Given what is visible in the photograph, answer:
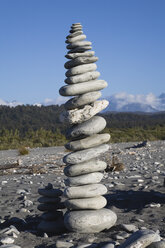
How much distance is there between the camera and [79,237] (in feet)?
16.9

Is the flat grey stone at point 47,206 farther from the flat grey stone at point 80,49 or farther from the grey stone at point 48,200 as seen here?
the flat grey stone at point 80,49

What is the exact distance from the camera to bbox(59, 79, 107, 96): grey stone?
582 cm

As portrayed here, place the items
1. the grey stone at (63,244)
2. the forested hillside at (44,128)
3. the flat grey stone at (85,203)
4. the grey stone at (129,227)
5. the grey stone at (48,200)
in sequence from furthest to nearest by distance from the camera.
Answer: the forested hillside at (44,128), the grey stone at (48,200), the flat grey stone at (85,203), the grey stone at (129,227), the grey stone at (63,244)

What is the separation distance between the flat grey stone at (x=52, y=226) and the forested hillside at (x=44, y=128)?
28.3 feet

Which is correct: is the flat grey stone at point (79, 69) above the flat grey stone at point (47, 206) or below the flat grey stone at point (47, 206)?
above

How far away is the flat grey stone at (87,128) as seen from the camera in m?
5.74

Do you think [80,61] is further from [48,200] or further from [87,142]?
[48,200]

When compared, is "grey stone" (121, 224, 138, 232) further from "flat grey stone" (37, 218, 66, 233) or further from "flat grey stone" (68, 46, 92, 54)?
"flat grey stone" (68, 46, 92, 54)

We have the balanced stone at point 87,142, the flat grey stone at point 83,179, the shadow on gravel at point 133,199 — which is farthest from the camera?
the shadow on gravel at point 133,199

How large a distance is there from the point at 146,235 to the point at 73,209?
188cm

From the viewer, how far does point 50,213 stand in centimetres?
598

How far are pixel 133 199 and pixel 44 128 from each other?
141 ft

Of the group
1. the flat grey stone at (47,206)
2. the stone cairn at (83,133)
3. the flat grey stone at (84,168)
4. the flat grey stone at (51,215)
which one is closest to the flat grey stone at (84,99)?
the stone cairn at (83,133)

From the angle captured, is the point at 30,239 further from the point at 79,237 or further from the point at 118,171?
the point at 118,171
